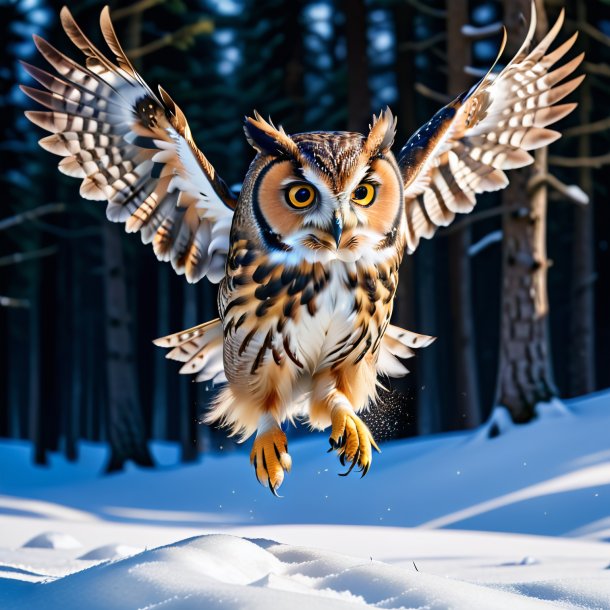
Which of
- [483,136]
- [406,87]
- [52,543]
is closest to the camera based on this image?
[483,136]

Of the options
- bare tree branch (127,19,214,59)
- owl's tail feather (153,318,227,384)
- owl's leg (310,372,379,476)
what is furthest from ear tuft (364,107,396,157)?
bare tree branch (127,19,214,59)

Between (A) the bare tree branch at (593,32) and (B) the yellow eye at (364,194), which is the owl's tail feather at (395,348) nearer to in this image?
(B) the yellow eye at (364,194)

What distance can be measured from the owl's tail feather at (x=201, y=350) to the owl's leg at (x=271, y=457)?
76 centimetres

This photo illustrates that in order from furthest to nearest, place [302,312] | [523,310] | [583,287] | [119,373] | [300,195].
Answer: [583,287], [119,373], [523,310], [302,312], [300,195]

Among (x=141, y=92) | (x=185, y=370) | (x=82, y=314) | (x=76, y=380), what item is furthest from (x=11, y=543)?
(x=82, y=314)

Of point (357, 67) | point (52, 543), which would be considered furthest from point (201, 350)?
point (357, 67)

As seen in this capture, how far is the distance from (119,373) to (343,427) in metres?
11.2

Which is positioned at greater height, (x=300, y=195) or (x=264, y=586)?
(x=300, y=195)

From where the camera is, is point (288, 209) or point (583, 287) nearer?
point (288, 209)

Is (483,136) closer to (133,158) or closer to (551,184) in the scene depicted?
(133,158)

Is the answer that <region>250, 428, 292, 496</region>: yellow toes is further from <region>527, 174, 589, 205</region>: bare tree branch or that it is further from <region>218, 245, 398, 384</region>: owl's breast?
<region>527, 174, 589, 205</region>: bare tree branch

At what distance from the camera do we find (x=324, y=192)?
10.6 feet

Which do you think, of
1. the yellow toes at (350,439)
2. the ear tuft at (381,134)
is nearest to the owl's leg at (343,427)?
the yellow toes at (350,439)

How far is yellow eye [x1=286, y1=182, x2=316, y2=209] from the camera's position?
3299 mm
